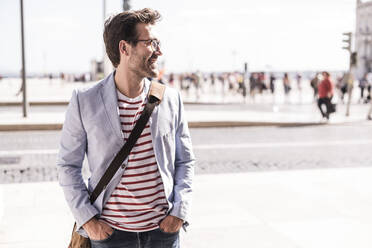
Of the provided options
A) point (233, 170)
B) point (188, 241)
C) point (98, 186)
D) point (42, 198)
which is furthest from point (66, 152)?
point (233, 170)

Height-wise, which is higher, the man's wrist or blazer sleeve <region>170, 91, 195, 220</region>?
blazer sleeve <region>170, 91, 195, 220</region>

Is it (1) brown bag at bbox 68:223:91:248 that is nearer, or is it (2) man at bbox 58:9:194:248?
(2) man at bbox 58:9:194:248

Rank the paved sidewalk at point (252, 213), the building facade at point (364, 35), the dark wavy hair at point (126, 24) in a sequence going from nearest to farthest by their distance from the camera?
the dark wavy hair at point (126, 24)
the paved sidewalk at point (252, 213)
the building facade at point (364, 35)

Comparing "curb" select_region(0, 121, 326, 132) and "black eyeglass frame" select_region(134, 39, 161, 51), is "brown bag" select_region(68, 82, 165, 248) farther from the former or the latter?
"curb" select_region(0, 121, 326, 132)

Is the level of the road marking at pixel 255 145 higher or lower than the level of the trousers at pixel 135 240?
lower

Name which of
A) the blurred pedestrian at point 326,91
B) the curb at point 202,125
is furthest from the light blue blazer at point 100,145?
the blurred pedestrian at point 326,91

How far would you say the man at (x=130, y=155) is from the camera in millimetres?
2104

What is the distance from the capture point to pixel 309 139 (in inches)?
445

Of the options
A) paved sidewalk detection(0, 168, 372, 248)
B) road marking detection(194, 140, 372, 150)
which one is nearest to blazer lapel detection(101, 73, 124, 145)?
paved sidewalk detection(0, 168, 372, 248)

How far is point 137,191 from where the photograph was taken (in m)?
2.11

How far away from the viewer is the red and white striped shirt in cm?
212

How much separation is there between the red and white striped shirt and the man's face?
0.16 meters

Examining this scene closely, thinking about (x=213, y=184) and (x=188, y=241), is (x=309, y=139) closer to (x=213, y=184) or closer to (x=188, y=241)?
(x=213, y=184)

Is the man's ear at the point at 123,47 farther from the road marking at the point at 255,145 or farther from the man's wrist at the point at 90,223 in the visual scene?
the road marking at the point at 255,145
